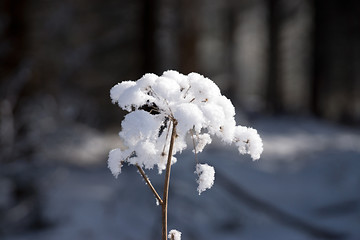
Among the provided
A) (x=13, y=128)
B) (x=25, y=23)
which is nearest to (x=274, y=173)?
(x=13, y=128)

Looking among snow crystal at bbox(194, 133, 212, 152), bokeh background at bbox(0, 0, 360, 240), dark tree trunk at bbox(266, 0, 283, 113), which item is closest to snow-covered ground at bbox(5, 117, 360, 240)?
bokeh background at bbox(0, 0, 360, 240)

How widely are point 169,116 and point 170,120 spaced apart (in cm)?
2

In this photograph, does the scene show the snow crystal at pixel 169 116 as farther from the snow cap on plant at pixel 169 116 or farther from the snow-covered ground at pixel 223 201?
the snow-covered ground at pixel 223 201

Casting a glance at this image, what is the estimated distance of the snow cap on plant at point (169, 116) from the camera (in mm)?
1073

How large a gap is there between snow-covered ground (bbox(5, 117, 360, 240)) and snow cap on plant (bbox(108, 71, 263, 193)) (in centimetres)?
344

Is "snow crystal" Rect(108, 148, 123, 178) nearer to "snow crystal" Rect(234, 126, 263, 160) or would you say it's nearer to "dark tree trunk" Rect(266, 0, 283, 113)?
"snow crystal" Rect(234, 126, 263, 160)

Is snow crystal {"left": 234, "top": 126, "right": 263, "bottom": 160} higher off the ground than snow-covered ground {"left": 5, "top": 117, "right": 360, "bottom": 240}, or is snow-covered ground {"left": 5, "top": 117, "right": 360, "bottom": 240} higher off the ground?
snow-covered ground {"left": 5, "top": 117, "right": 360, "bottom": 240}

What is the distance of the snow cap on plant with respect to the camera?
107cm

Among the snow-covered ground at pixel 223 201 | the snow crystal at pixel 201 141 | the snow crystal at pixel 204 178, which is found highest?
the snow-covered ground at pixel 223 201

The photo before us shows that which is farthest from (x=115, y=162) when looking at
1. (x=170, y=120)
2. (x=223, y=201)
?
(x=223, y=201)

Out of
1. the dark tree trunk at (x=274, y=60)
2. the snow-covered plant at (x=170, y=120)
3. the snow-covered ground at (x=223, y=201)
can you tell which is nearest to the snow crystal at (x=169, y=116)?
the snow-covered plant at (x=170, y=120)

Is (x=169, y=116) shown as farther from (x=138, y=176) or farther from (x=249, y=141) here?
(x=138, y=176)

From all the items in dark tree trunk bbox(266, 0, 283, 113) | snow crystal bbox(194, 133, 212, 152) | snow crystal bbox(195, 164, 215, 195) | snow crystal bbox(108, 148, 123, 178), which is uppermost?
dark tree trunk bbox(266, 0, 283, 113)

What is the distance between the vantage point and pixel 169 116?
1.14 meters
